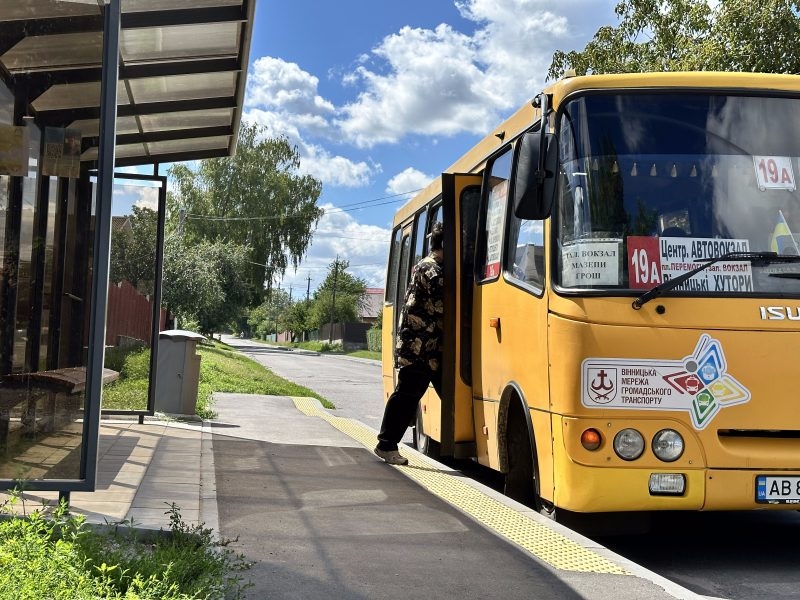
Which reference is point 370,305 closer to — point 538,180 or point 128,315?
Result: point 128,315

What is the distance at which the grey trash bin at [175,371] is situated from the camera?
12758 mm

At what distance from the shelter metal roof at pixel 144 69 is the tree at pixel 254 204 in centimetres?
4184

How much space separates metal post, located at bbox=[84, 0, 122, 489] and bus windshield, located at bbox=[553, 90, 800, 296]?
108 inches

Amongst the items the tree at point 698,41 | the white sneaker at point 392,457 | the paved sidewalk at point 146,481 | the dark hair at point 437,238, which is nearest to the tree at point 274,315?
the tree at point 698,41

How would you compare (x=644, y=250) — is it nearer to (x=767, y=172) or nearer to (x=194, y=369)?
(x=767, y=172)

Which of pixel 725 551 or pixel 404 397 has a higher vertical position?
pixel 404 397

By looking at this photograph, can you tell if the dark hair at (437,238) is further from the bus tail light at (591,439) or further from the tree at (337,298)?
the tree at (337,298)

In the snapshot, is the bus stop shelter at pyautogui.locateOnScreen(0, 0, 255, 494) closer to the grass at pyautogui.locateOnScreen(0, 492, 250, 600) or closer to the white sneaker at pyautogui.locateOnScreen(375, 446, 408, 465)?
the grass at pyautogui.locateOnScreen(0, 492, 250, 600)

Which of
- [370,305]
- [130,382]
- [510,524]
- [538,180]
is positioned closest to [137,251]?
[130,382]

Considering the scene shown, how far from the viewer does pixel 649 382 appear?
5.71 metres

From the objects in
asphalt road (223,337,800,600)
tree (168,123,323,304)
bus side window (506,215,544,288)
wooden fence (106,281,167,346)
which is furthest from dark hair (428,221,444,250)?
tree (168,123,323,304)

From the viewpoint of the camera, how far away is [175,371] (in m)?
12.8

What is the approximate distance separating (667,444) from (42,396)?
13.1ft

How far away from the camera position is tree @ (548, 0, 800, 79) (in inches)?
609
